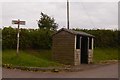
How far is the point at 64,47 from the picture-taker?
2202 centimetres

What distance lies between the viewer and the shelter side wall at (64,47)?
21625 mm

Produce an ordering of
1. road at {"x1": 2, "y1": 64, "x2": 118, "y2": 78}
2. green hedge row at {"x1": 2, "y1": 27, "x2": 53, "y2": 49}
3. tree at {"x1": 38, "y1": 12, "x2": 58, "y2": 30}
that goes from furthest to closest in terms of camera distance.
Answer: tree at {"x1": 38, "y1": 12, "x2": 58, "y2": 30} → green hedge row at {"x1": 2, "y1": 27, "x2": 53, "y2": 49} → road at {"x1": 2, "y1": 64, "x2": 118, "y2": 78}

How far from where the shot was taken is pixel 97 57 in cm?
2933

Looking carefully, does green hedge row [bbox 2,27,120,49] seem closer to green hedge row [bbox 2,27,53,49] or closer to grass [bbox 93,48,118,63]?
green hedge row [bbox 2,27,53,49]

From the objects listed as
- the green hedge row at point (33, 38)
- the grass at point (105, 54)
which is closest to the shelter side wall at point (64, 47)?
the green hedge row at point (33, 38)

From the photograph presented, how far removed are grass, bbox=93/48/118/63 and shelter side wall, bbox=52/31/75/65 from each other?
6.94m

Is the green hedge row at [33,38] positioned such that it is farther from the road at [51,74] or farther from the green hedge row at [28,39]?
the road at [51,74]

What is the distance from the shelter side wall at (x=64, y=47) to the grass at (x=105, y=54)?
22.8ft

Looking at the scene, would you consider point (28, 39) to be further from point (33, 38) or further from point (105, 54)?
point (105, 54)

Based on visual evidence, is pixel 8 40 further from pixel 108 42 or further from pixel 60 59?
pixel 108 42

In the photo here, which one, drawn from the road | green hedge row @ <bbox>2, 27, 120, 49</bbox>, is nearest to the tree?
green hedge row @ <bbox>2, 27, 120, 49</bbox>

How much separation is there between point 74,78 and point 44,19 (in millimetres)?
26837

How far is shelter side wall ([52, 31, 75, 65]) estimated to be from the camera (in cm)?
2162

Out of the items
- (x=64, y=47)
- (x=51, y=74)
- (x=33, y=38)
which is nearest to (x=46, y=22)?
→ (x=33, y=38)
